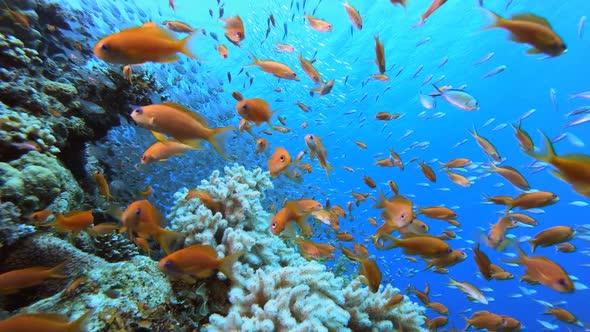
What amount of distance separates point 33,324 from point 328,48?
27382 mm

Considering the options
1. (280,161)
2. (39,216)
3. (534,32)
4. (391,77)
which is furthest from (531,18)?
(391,77)

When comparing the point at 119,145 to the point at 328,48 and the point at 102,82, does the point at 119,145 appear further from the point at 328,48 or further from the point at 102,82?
the point at 328,48

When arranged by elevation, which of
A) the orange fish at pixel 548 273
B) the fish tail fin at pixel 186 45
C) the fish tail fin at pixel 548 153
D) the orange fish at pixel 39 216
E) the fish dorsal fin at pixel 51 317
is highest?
the fish tail fin at pixel 186 45

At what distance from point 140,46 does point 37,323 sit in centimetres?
202

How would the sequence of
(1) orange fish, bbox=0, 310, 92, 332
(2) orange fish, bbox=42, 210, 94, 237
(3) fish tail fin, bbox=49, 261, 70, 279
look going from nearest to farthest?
(1) orange fish, bbox=0, 310, 92, 332, (3) fish tail fin, bbox=49, 261, 70, 279, (2) orange fish, bbox=42, 210, 94, 237

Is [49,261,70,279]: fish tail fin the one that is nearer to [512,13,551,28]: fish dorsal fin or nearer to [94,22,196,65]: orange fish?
[94,22,196,65]: orange fish

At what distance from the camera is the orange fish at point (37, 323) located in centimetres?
173

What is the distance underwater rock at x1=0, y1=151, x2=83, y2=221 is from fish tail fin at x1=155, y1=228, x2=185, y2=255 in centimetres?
162

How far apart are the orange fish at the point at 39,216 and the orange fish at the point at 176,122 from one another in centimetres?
200

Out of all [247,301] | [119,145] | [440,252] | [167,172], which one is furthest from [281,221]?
[167,172]

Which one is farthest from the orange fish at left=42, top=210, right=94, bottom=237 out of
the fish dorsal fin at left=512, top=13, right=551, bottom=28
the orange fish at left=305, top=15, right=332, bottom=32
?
the orange fish at left=305, top=15, right=332, bottom=32

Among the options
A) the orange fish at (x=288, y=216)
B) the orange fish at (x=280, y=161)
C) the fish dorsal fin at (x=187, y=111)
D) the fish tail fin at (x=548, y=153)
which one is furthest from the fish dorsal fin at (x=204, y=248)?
the fish tail fin at (x=548, y=153)

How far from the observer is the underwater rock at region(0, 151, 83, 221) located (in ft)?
11.0

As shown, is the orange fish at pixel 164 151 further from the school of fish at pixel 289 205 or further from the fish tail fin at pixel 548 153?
the fish tail fin at pixel 548 153
